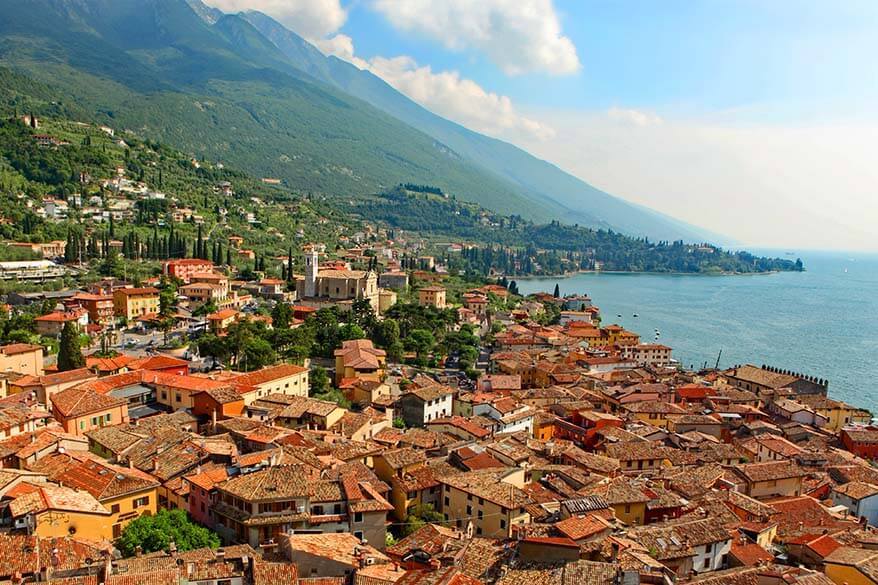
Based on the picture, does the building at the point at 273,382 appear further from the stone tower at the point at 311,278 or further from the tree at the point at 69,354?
the stone tower at the point at 311,278

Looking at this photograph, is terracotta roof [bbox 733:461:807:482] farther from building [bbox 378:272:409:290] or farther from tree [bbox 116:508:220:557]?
building [bbox 378:272:409:290]

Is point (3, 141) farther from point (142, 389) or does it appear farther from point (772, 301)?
point (772, 301)

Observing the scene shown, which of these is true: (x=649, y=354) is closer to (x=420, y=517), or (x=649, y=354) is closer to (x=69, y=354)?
(x=420, y=517)

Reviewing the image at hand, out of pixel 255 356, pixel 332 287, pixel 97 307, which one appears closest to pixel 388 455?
pixel 255 356

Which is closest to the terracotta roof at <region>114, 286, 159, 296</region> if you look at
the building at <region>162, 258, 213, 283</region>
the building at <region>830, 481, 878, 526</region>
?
the building at <region>162, 258, 213, 283</region>

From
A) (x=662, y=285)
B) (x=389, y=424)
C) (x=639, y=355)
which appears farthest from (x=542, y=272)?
(x=389, y=424)

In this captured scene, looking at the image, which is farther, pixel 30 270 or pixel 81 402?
pixel 30 270
